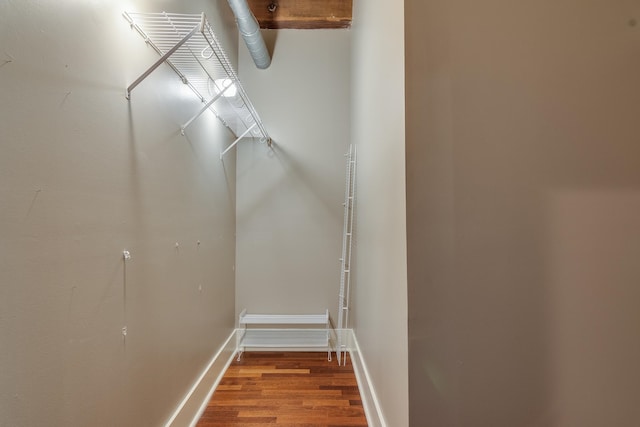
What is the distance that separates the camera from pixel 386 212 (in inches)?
59.2

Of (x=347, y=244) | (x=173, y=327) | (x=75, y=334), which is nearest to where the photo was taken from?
(x=75, y=334)

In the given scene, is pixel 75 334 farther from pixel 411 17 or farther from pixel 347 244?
pixel 347 244

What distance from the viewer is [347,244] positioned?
3.27m

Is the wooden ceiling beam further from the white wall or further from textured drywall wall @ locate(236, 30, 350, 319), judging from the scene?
the white wall

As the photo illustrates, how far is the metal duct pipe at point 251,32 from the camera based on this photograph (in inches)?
101

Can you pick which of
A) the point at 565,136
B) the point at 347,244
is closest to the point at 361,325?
the point at 347,244

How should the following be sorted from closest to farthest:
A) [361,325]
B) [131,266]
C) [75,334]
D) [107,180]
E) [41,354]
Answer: [41,354]
[75,334]
[107,180]
[131,266]
[361,325]

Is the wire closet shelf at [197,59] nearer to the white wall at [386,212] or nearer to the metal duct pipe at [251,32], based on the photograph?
the metal duct pipe at [251,32]

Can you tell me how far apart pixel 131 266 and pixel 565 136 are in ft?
5.79

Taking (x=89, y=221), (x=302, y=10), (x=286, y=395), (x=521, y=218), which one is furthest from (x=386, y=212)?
(x=302, y=10)

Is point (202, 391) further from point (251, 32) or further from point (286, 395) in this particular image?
point (251, 32)

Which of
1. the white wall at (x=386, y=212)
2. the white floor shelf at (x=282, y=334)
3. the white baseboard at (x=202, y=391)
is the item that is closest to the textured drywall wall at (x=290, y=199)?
the white floor shelf at (x=282, y=334)

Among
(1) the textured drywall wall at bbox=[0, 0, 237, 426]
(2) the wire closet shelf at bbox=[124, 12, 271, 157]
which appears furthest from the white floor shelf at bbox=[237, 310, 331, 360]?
(2) the wire closet shelf at bbox=[124, 12, 271, 157]

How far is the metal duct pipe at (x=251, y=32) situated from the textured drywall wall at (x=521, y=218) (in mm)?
1997
